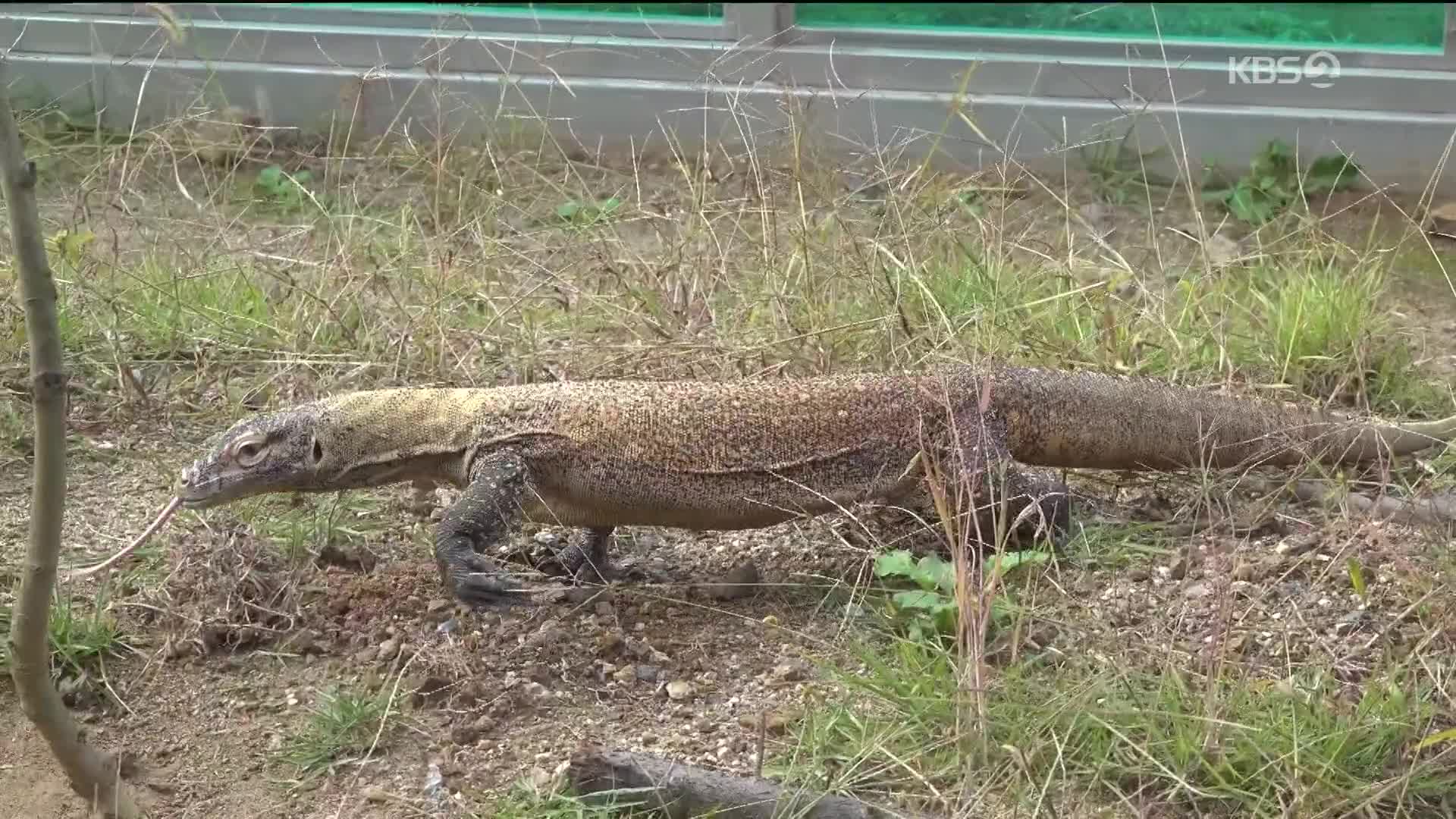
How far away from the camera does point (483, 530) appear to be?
3.74 meters

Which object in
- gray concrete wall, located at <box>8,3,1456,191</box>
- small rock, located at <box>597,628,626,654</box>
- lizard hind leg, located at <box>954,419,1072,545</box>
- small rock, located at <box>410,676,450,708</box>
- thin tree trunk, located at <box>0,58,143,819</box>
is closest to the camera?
thin tree trunk, located at <box>0,58,143,819</box>

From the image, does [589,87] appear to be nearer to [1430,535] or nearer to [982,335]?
[982,335]

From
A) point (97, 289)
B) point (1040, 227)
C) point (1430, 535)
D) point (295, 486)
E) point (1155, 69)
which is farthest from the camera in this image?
point (1155, 69)

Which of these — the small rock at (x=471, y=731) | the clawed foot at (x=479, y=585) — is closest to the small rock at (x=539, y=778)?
the small rock at (x=471, y=731)

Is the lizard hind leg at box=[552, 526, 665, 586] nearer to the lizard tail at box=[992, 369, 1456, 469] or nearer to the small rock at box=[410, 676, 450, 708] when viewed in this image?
the small rock at box=[410, 676, 450, 708]

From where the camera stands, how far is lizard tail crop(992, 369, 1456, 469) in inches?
159

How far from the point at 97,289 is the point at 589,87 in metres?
3.42

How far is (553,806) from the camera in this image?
2.91 metres

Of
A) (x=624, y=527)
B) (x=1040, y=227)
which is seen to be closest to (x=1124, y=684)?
(x=624, y=527)

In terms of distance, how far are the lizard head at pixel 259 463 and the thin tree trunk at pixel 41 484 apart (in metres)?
1.01
